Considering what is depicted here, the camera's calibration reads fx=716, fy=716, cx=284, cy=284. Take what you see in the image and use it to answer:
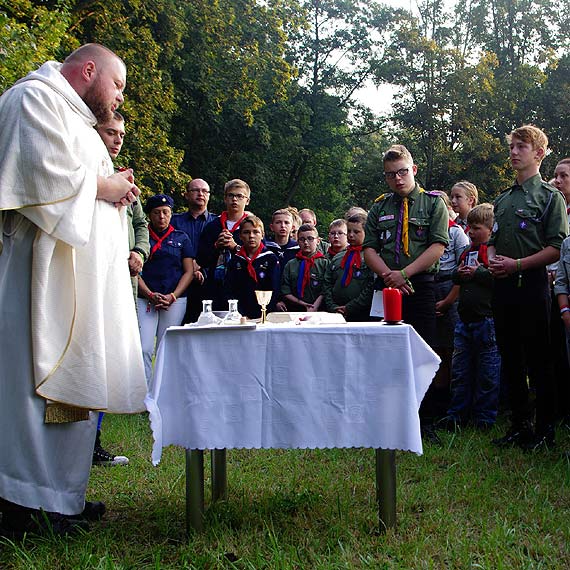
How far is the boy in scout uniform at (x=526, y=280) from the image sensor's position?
16.5ft

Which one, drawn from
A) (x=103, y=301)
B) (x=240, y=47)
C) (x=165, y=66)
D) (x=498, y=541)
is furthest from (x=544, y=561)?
(x=240, y=47)

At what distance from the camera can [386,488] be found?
3383mm

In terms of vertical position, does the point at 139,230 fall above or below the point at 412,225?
below

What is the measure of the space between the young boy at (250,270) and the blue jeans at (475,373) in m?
1.81

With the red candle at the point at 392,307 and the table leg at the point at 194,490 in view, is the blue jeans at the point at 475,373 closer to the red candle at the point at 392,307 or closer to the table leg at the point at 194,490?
the red candle at the point at 392,307

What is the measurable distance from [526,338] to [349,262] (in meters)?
2.18

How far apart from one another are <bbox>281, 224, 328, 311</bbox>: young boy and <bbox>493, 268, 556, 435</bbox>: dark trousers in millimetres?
2364

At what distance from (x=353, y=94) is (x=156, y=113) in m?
17.3

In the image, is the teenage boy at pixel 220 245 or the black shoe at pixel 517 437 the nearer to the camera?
the black shoe at pixel 517 437

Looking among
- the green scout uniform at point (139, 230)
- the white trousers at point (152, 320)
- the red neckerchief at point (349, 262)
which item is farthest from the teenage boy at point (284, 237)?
the green scout uniform at point (139, 230)

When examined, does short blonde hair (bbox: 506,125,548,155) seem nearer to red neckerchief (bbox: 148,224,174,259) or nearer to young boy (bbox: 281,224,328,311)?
→ young boy (bbox: 281,224,328,311)

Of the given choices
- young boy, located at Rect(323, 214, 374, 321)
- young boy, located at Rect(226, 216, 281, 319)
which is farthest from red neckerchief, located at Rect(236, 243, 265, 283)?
young boy, located at Rect(323, 214, 374, 321)

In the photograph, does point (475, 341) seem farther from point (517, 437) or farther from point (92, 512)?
point (92, 512)

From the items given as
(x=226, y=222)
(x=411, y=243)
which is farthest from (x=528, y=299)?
(x=226, y=222)
